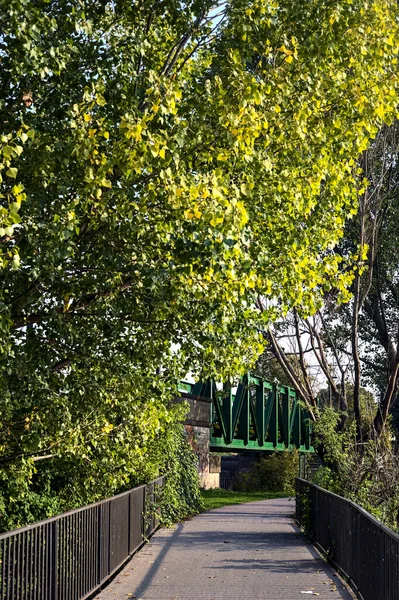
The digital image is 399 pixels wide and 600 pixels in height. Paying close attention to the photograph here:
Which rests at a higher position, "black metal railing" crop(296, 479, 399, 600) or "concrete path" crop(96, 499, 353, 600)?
"black metal railing" crop(296, 479, 399, 600)

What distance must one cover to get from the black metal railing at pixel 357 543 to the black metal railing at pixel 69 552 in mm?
3160

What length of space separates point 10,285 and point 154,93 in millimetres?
2458

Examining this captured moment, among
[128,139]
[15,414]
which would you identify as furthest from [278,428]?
[128,139]

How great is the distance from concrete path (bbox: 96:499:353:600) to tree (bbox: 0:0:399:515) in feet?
6.95

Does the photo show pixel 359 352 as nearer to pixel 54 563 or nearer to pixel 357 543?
pixel 357 543

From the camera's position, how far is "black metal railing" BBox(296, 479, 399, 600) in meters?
7.98

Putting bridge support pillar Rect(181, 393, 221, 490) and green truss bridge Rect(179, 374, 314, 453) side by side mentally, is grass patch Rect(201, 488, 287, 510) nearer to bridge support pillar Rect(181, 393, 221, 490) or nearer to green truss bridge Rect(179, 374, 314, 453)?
bridge support pillar Rect(181, 393, 221, 490)

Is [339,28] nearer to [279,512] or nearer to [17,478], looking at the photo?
[17,478]

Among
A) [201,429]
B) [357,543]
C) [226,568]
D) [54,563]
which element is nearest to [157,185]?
[54,563]

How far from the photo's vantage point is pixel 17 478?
10625 mm

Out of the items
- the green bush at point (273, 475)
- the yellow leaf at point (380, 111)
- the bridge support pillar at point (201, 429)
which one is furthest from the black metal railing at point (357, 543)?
the green bush at point (273, 475)

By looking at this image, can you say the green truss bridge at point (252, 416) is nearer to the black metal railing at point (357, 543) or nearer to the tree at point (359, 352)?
the tree at point (359, 352)

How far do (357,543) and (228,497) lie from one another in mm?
26723

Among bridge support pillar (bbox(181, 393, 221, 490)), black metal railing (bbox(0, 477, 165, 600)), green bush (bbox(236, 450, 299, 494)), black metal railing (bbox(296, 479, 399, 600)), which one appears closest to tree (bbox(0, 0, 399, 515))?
black metal railing (bbox(0, 477, 165, 600))
